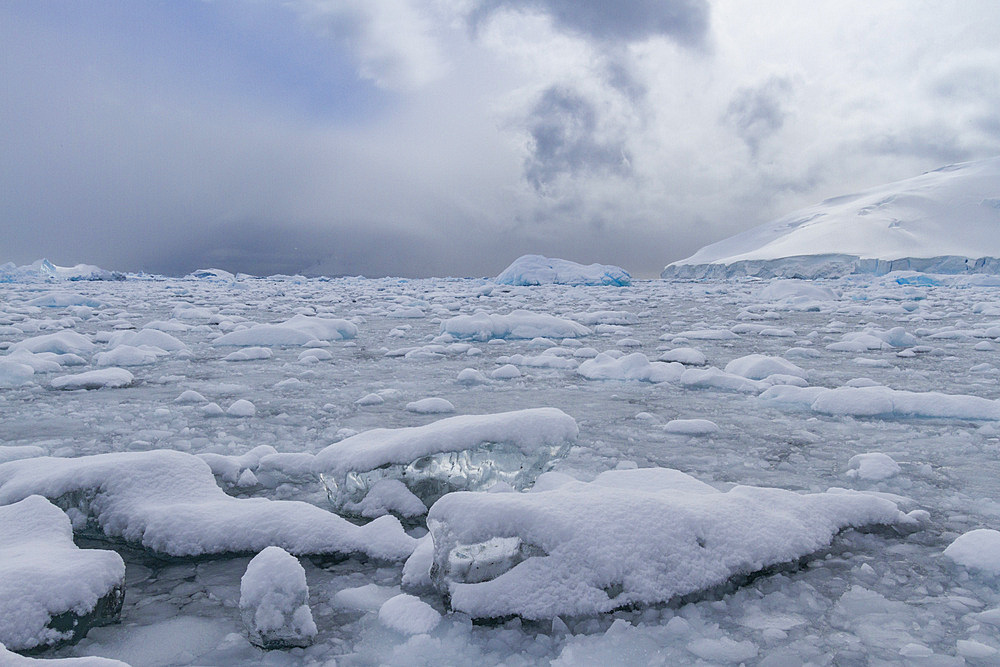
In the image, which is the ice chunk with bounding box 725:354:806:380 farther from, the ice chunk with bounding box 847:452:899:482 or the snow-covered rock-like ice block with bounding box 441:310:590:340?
the snow-covered rock-like ice block with bounding box 441:310:590:340

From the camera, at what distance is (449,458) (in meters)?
1.98

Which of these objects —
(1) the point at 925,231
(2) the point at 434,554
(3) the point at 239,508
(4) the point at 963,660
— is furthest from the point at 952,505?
(1) the point at 925,231

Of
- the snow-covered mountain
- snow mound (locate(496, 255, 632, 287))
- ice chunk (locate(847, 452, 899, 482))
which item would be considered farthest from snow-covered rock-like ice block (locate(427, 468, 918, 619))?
the snow-covered mountain

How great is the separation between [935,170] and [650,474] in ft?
282

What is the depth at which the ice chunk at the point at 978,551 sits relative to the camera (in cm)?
153

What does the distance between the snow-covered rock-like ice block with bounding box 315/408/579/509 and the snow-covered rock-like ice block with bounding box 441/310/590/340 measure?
199 inches

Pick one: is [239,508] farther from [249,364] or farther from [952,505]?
[249,364]

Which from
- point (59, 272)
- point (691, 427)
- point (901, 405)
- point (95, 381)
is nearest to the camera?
point (691, 427)

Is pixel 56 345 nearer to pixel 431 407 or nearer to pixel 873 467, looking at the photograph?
pixel 431 407

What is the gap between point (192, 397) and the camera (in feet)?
12.0

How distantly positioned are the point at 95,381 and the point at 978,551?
4880 mm

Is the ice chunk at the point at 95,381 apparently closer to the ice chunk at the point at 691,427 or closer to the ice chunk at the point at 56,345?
the ice chunk at the point at 56,345

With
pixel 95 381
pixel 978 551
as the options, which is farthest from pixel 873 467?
pixel 95 381

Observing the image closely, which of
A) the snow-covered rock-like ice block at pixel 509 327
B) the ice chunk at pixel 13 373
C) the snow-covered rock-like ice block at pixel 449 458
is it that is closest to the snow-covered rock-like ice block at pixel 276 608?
the snow-covered rock-like ice block at pixel 449 458
